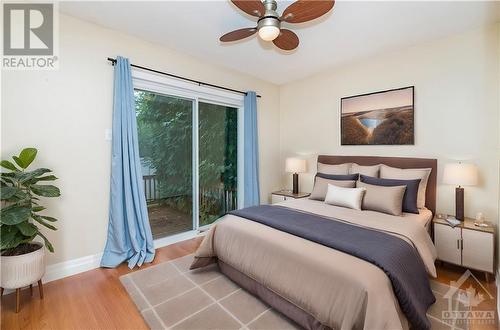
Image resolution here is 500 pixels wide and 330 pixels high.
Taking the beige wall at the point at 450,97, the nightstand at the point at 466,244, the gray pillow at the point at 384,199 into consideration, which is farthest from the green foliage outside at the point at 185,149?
the nightstand at the point at 466,244

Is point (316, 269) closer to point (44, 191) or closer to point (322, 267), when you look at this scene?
point (322, 267)

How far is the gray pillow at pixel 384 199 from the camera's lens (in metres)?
2.54

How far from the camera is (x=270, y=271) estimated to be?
1.85 metres

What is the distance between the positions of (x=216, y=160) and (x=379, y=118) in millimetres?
2563

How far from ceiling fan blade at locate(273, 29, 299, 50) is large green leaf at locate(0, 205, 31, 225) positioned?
8.46 feet

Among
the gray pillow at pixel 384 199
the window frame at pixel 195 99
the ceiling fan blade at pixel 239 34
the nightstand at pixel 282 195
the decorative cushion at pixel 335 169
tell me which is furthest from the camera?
the nightstand at pixel 282 195

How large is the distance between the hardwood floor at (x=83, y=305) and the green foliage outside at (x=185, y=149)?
4.06 feet

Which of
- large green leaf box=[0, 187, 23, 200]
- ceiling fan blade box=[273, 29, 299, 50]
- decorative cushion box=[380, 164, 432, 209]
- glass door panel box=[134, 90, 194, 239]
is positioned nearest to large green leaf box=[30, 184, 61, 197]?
large green leaf box=[0, 187, 23, 200]

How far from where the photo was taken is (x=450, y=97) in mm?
2768

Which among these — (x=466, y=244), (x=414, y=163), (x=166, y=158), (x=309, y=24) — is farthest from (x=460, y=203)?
(x=166, y=158)

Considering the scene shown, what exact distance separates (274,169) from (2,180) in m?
3.73

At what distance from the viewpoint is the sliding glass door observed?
3203 mm

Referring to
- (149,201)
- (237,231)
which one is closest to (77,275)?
(149,201)

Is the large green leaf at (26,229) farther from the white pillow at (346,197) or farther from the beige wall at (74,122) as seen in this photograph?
the white pillow at (346,197)
